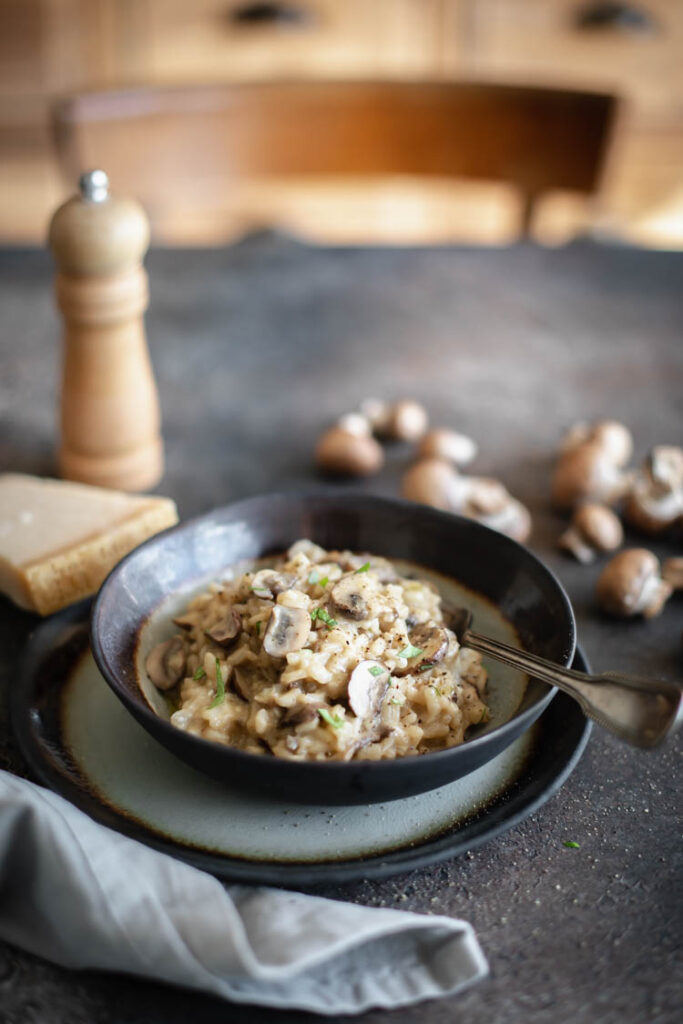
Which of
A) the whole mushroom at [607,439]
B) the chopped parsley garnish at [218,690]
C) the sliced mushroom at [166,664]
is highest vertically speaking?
the chopped parsley garnish at [218,690]

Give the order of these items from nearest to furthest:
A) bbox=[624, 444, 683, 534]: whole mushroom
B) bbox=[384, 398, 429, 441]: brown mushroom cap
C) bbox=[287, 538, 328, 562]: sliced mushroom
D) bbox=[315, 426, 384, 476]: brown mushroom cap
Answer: bbox=[287, 538, 328, 562]: sliced mushroom, bbox=[624, 444, 683, 534]: whole mushroom, bbox=[315, 426, 384, 476]: brown mushroom cap, bbox=[384, 398, 429, 441]: brown mushroom cap

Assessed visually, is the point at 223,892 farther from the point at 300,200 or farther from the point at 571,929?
the point at 300,200

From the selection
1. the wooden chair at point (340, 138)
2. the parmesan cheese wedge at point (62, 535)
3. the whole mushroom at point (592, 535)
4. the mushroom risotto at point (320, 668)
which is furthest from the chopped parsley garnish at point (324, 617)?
the wooden chair at point (340, 138)

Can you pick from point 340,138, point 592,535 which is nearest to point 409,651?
point 592,535

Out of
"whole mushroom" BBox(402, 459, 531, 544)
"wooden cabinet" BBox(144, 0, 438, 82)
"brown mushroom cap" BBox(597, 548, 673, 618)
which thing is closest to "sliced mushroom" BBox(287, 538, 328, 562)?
"whole mushroom" BBox(402, 459, 531, 544)

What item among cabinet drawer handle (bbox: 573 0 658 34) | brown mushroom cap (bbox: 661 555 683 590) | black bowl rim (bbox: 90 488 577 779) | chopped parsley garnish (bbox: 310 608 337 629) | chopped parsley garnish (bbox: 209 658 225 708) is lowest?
brown mushroom cap (bbox: 661 555 683 590)

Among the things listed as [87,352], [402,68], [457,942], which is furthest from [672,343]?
[402,68]

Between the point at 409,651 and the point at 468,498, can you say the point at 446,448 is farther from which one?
the point at 409,651

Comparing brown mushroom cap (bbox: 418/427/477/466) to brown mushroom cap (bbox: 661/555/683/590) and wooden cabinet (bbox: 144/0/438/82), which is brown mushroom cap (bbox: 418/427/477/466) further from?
wooden cabinet (bbox: 144/0/438/82)

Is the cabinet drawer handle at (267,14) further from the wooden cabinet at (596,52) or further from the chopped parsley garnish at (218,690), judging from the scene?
the chopped parsley garnish at (218,690)
